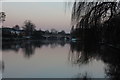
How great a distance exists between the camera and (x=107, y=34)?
4770 millimetres

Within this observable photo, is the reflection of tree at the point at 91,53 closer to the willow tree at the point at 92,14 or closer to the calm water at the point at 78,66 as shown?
the calm water at the point at 78,66

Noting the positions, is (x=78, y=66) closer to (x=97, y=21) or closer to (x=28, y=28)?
(x=97, y=21)

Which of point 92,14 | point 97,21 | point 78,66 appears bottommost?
point 78,66

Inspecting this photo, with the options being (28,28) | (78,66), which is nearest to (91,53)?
(78,66)

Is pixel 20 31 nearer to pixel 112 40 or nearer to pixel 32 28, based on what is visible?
pixel 32 28

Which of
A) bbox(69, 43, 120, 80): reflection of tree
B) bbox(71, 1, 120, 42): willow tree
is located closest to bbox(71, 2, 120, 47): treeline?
bbox(71, 1, 120, 42): willow tree

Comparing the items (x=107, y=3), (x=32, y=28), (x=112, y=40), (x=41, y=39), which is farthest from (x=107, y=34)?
(x=41, y=39)

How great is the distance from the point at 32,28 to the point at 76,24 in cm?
4830

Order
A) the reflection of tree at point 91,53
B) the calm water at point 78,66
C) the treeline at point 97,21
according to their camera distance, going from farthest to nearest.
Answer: the calm water at point 78,66 → the reflection of tree at point 91,53 → the treeline at point 97,21

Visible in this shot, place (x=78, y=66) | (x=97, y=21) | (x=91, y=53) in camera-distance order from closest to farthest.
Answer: (x=97, y=21) → (x=91, y=53) → (x=78, y=66)

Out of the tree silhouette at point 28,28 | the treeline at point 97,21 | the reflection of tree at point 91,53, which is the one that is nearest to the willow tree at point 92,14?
the treeline at point 97,21

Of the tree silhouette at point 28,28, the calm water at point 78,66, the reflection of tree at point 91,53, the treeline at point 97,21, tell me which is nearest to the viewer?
the treeline at point 97,21

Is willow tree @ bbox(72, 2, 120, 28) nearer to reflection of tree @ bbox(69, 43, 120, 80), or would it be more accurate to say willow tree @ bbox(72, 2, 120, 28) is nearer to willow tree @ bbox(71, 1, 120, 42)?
willow tree @ bbox(71, 1, 120, 42)

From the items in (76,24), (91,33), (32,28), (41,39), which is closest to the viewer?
(91,33)
